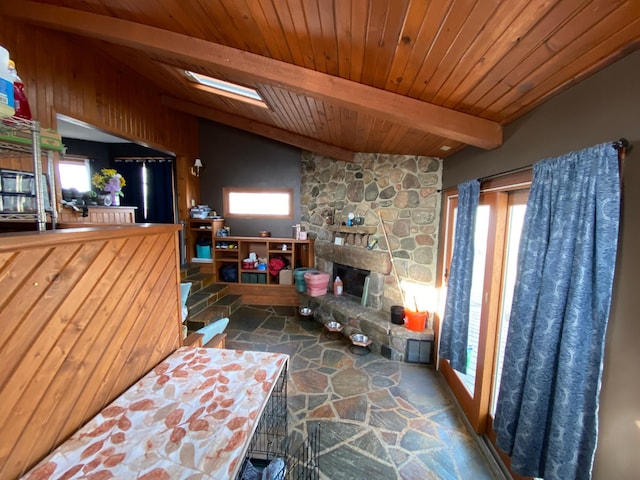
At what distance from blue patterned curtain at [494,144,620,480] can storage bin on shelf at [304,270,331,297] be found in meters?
2.90

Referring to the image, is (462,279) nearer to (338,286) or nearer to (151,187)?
(338,286)

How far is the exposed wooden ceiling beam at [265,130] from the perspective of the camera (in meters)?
3.75

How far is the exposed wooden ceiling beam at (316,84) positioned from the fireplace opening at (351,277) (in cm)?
236

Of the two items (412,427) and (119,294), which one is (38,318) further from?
(412,427)

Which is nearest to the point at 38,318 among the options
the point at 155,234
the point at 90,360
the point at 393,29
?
the point at 90,360

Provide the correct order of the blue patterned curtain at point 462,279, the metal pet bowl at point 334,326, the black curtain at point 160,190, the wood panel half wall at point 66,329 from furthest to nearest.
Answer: the black curtain at point 160,190
the metal pet bowl at point 334,326
the blue patterned curtain at point 462,279
the wood panel half wall at point 66,329

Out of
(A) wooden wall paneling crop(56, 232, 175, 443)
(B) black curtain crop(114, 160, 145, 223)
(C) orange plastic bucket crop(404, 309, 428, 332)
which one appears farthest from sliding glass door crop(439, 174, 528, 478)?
(B) black curtain crop(114, 160, 145, 223)

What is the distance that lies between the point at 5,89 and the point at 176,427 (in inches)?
53.7

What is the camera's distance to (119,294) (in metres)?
1.15

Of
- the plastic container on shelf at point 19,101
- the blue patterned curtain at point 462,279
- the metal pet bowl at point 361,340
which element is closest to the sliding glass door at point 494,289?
the blue patterned curtain at point 462,279

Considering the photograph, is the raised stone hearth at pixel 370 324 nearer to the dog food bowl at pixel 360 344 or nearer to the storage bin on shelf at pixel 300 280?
the dog food bowl at pixel 360 344

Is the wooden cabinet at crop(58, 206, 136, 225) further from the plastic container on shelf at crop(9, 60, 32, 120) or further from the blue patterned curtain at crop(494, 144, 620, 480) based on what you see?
the blue patterned curtain at crop(494, 144, 620, 480)

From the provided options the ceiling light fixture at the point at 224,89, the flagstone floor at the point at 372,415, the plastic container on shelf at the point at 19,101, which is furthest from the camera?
the ceiling light fixture at the point at 224,89

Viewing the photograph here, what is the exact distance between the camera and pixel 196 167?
16.3ft
